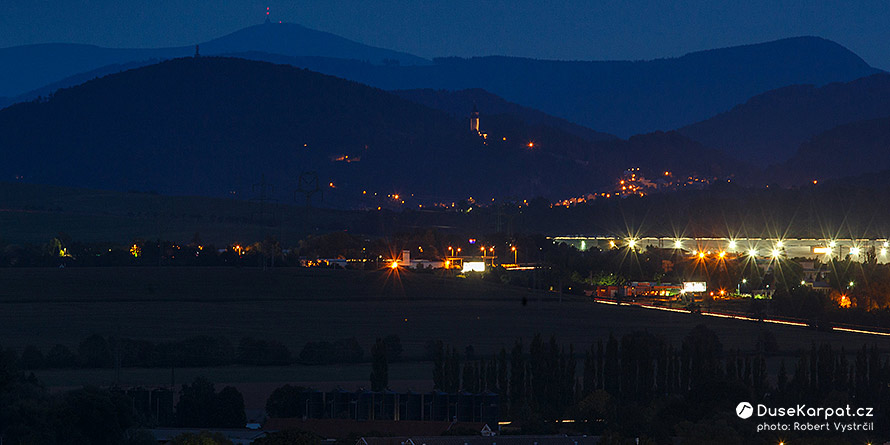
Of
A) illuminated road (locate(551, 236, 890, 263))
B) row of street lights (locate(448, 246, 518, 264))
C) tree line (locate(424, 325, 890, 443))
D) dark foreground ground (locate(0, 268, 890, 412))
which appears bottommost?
tree line (locate(424, 325, 890, 443))

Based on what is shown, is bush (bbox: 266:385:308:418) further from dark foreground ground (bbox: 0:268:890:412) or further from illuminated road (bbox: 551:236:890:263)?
illuminated road (bbox: 551:236:890:263)

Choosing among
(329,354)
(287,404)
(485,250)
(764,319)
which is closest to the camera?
(287,404)

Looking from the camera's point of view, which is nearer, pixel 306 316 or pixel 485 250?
pixel 306 316

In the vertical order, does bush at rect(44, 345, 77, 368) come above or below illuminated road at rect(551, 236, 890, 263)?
below

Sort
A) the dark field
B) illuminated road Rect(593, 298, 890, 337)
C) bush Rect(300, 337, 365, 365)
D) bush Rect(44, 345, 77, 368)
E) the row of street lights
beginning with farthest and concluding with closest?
1. the row of street lights
2. illuminated road Rect(593, 298, 890, 337)
3. the dark field
4. bush Rect(300, 337, 365, 365)
5. bush Rect(44, 345, 77, 368)

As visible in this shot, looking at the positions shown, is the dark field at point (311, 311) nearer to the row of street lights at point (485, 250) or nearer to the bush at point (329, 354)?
the bush at point (329, 354)

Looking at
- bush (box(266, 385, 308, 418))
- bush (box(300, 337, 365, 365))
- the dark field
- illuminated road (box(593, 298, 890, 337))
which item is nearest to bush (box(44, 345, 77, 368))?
the dark field

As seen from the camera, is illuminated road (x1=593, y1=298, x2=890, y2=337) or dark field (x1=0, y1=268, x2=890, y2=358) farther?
illuminated road (x1=593, y1=298, x2=890, y2=337)

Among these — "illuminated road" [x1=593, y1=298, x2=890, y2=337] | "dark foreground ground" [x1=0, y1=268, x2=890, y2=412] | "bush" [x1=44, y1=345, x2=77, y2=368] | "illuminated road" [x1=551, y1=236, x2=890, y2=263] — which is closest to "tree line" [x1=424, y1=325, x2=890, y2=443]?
"dark foreground ground" [x1=0, y1=268, x2=890, y2=412]

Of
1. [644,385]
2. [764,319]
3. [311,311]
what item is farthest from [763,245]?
[644,385]

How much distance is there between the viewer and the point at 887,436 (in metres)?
46.8

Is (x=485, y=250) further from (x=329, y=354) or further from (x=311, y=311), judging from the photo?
(x=329, y=354)

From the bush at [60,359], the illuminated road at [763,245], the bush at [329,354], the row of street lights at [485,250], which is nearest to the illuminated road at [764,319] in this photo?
the bush at [329,354]

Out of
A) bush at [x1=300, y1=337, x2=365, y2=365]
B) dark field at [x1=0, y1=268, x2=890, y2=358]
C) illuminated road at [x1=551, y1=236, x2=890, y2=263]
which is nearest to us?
bush at [x1=300, y1=337, x2=365, y2=365]
